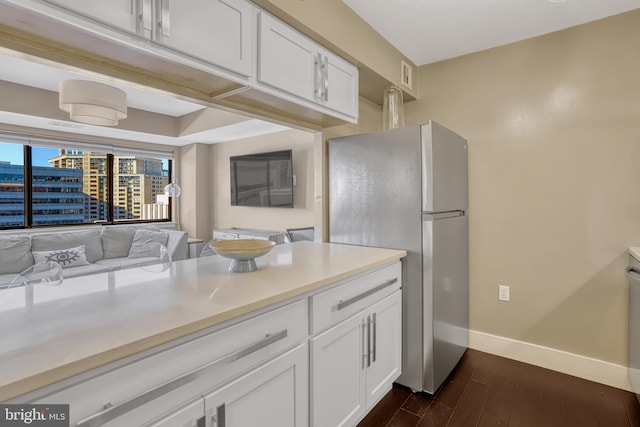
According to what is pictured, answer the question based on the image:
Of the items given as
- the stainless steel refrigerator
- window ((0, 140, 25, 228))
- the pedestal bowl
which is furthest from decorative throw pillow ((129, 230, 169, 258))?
the pedestal bowl

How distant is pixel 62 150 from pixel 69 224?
1049 millimetres

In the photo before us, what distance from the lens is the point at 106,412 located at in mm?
683

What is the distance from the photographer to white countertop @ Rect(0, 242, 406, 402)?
2.13 ft

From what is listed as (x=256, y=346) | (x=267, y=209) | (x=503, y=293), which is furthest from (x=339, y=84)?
(x=267, y=209)

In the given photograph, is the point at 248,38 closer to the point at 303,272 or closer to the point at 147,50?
the point at 147,50

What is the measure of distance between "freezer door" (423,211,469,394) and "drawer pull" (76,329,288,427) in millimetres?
1166

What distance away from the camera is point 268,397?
1.07 m

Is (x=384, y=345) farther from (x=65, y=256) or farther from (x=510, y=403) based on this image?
(x=65, y=256)

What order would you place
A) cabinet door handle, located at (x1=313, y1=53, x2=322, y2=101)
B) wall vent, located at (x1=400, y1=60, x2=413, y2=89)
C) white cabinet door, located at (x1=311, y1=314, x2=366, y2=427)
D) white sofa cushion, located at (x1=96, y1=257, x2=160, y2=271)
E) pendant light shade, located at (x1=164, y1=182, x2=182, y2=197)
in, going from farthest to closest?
1. pendant light shade, located at (x1=164, y1=182, x2=182, y2=197)
2. white sofa cushion, located at (x1=96, y1=257, x2=160, y2=271)
3. wall vent, located at (x1=400, y1=60, x2=413, y2=89)
4. cabinet door handle, located at (x1=313, y1=53, x2=322, y2=101)
5. white cabinet door, located at (x1=311, y1=314, x2=366, y2=427)

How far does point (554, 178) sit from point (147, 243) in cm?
444

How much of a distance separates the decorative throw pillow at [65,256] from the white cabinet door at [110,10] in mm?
3514

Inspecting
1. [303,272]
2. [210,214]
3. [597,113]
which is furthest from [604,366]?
[210,214]

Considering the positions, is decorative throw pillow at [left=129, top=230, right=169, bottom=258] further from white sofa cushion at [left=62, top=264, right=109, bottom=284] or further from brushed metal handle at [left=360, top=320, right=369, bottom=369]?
brushed metal handle at [left=360, top=320, right=369, bottom=369]

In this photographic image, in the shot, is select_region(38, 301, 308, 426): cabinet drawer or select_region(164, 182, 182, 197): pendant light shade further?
select_region(164, 182, 182, 197): pendant light shade
